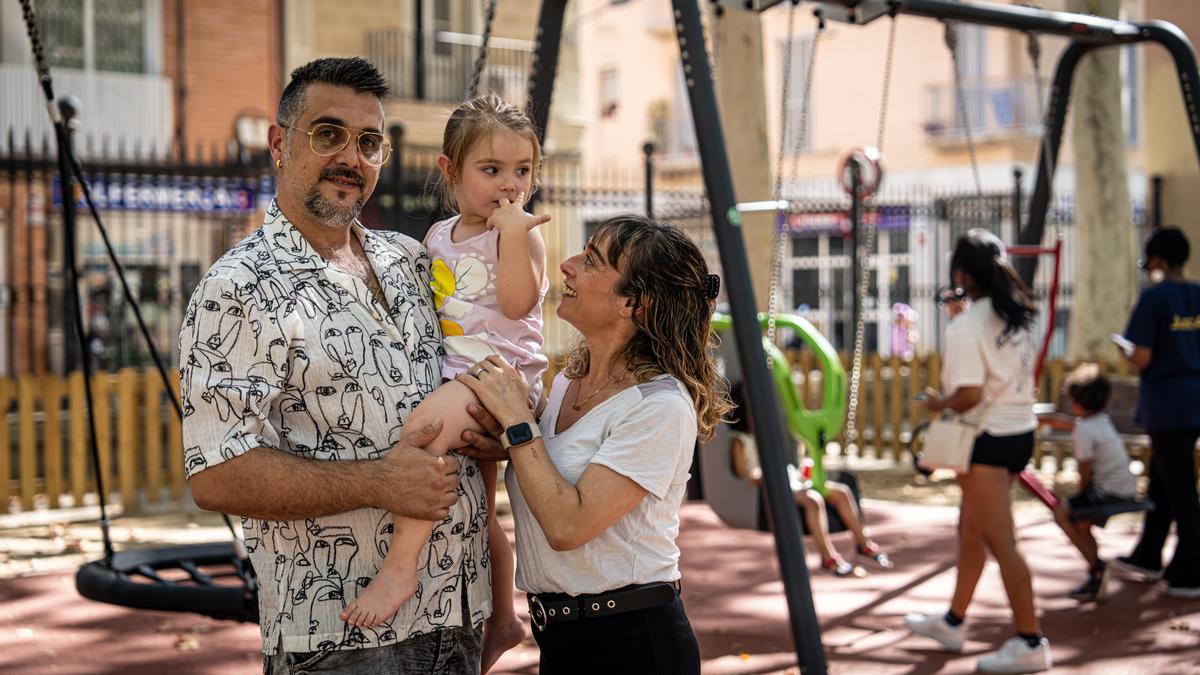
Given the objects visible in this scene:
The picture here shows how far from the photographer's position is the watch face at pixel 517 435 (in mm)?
2621

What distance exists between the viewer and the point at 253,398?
2404 mm

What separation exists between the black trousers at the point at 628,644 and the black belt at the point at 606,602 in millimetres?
16

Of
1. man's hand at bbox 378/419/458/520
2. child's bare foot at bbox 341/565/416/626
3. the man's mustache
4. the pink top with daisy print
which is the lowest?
child's bare foot at bbox 341/565/416/626

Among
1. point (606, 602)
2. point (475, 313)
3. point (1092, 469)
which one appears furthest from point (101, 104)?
point (606, 602)

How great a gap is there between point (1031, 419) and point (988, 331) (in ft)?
1.45

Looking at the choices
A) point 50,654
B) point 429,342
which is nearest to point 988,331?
point 429,342

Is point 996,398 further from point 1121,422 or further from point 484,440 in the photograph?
point 1121,422

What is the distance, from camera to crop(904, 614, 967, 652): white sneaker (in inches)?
241

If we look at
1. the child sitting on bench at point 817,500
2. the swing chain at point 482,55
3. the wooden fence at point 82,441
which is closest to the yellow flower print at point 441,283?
the swing chain at point 482,55

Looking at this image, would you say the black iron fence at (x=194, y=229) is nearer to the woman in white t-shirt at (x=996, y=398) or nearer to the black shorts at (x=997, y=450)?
the woman in white t-shirt at (x=996, y=398)

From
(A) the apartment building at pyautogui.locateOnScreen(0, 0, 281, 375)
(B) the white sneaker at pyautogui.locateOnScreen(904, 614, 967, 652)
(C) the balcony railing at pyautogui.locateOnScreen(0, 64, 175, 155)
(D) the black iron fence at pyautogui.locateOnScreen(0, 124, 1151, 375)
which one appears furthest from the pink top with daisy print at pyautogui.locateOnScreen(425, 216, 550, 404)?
(C) the balcony railing at pyautogui.locateOnScreen(0, 64, 175, 155)

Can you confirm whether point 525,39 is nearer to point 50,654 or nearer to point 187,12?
point 187,12

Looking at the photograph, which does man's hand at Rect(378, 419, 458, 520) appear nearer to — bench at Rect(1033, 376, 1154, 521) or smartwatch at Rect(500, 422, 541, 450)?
smartwatch at Rect(500, 422, 541, 450)

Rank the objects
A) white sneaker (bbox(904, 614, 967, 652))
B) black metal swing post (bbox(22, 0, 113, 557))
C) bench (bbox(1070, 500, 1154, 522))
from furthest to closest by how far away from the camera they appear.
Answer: bench (bbox(1070, 500, 1154, 522)) → white sneaker (bbox(904, 614, 967, 652)) → black metal swing post (bbox(22, 0, 113, 557))
